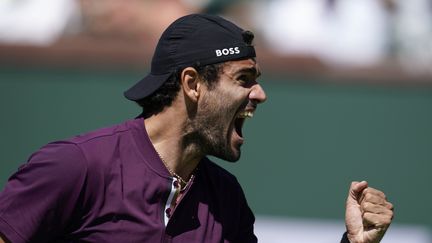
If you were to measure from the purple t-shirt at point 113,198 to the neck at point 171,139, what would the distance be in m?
0.05

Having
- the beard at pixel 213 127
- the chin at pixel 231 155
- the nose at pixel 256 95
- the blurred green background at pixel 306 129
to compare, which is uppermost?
the nose at pixel 256 95

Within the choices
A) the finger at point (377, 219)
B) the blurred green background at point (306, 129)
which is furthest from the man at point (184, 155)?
the blurred green background at point (306, 129)

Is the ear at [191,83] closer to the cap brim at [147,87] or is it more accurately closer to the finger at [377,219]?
the cap brim at [147,87]

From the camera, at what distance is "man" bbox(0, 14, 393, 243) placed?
300 cm

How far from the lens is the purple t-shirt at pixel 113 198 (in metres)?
2.85

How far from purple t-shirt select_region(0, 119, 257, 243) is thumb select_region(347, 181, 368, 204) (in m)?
0.41

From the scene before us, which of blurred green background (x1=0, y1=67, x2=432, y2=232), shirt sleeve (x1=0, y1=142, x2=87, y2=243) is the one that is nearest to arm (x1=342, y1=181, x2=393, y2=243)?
shirt sleeve (x1=0, y1=142, x2=87, y2=243)

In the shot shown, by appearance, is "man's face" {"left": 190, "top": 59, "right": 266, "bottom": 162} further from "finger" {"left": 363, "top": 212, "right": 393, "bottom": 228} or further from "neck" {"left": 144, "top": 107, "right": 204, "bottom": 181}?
"finger" {"left": 363, "top": 212, "right": 393, "bottom": 228}

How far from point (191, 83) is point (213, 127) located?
6.8 inches

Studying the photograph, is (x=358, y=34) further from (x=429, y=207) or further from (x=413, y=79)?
(x=429, y=207)

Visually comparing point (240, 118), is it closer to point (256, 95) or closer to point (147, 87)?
point (256, 95)

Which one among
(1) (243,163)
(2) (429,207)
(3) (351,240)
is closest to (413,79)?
(2) (429,207)

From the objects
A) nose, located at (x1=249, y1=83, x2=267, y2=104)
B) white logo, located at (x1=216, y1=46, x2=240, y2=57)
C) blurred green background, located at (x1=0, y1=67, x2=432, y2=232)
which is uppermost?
white logo, located at (x1=216, y1=46, x2=240, y2=57)

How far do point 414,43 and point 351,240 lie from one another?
143 inches
